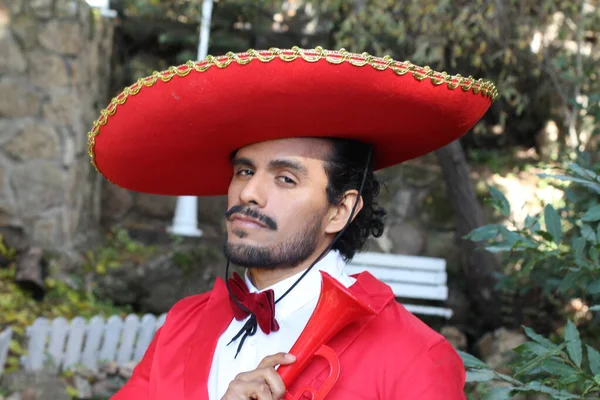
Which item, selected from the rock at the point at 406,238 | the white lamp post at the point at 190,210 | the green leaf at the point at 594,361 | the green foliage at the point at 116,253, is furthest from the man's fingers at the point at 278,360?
the rock at the point at 406,238

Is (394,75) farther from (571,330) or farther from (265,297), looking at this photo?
(571,330)

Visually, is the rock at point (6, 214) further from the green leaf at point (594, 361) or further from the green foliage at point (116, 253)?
the green leaf at point (594, 361)

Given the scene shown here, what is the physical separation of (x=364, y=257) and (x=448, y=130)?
4.40 m

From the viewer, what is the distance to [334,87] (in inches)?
67.4

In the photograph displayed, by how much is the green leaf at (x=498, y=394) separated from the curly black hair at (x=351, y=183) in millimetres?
526

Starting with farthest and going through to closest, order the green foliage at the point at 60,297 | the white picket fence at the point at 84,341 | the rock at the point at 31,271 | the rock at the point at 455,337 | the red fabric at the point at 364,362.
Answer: the rock at the point at 455,337
the rock at the point at 31,271
the green foliage at the point at 60,297
the white picket fence at the point at 84,341
the red fabric at the point at 364,362

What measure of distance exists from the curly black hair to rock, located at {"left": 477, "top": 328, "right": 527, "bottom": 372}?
2.68 metres

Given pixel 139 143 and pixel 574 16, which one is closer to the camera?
pixel 139 143

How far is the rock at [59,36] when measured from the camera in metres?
5.95

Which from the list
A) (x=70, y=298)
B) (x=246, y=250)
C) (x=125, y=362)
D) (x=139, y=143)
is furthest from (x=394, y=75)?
(x=70, y=298)

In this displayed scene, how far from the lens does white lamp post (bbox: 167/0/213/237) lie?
6852mm

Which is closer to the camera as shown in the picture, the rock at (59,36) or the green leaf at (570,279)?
the green leaf at (570,279)

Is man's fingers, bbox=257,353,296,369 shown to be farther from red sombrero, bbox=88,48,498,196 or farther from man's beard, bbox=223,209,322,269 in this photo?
red sombrero, bbox=88,48,498,196

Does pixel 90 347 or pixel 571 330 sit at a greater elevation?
pixel 571 330
